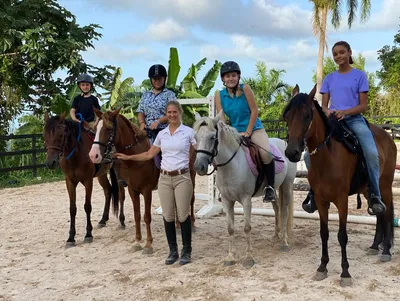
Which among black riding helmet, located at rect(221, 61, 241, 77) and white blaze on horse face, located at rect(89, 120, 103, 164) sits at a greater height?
black riding helmet, located at rect(221, 61, 241, 77)

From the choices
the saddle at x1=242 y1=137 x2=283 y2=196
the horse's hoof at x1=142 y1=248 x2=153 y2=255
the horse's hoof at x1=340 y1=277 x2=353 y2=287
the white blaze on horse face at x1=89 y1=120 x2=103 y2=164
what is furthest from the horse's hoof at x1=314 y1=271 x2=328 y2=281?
the white blaze on horse face at x1=89 y1=120 x2=103 y2=164

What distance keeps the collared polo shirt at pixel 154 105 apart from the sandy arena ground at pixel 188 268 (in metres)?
1.84

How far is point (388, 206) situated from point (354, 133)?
1288mm

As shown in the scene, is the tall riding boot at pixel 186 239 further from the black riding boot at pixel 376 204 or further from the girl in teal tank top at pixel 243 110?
the black riding boot at pixel 376 204

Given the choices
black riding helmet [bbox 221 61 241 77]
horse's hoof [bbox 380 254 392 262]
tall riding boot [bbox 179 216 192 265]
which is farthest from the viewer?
tall riding boot [bbox 179 216 192 265]

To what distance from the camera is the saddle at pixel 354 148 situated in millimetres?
4211

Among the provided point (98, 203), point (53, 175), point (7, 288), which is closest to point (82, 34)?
point (53, 175)

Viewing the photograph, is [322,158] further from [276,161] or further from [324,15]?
[324,15]

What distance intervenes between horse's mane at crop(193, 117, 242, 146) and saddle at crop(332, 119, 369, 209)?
3.58 feet

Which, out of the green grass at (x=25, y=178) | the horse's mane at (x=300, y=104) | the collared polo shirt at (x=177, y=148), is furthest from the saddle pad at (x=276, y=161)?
the green grass at (x=25, y=178)

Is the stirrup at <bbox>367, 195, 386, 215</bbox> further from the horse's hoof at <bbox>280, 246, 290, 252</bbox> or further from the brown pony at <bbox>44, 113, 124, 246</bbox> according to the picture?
the brown pony at <bbox>44, 113, 124, 246</bbox>

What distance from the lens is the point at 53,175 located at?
535 inches

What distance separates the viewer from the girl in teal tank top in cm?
487

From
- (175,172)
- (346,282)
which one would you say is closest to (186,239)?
(175,172)
